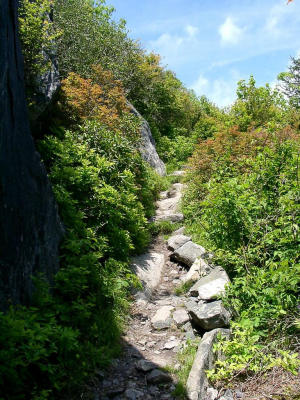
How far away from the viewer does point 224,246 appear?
6098mm

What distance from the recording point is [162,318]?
577 cm

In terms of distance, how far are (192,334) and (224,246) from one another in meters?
1.64

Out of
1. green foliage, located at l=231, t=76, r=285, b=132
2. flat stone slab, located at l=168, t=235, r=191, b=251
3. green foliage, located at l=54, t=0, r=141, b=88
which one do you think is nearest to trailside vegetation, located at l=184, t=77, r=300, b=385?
flat stone slab, located at l=168, t=235, r=191, b=251

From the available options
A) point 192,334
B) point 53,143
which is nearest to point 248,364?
point 192,334

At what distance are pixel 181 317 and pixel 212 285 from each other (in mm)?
730

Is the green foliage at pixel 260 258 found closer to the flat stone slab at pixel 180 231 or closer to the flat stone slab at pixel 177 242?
the flat stone slab at pixel 177 242

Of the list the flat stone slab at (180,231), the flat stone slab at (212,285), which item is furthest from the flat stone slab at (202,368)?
the flat stone slab at (180,231)

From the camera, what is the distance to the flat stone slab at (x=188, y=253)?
7.37 metres

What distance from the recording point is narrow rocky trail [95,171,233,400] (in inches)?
166

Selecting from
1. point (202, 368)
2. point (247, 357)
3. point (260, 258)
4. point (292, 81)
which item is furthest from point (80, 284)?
point (292, 81)

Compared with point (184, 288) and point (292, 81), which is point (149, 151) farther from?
point (292, 81)

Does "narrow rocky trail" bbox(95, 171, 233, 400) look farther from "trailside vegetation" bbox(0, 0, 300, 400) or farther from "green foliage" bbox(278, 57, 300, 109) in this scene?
"green foliage" bbox(278, 57, 300, 109)

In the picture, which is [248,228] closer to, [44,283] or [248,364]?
[248,364]

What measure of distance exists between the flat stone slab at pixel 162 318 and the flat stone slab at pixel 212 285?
1.66 feet
